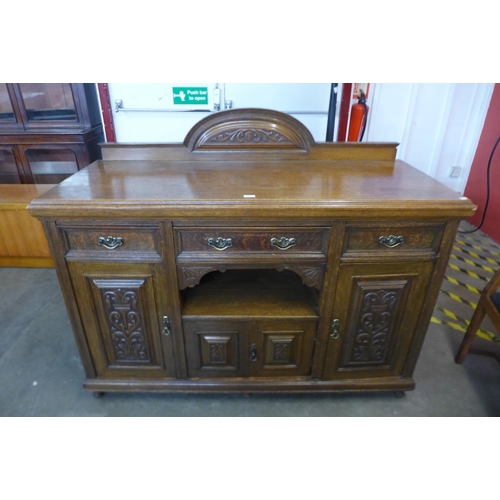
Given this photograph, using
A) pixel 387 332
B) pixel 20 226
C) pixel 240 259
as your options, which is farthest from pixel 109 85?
pixel 387 332

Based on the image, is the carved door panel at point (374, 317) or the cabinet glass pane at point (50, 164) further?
the cabinet glass pane at point (50, 164)

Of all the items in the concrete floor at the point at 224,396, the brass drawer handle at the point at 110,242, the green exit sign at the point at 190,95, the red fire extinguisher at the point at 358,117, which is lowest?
the concrete floor at the point at 224,396

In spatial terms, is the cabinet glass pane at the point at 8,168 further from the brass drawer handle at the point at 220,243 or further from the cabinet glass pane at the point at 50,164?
the brass drawer handle at the point at 220,243

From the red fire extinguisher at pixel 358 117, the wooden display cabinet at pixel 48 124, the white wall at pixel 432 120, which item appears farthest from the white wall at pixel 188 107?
Answer: the white wall at pixel 432 120

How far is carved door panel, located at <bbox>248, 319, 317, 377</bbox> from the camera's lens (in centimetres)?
A: 150

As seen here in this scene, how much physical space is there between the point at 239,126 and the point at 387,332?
1149 mm

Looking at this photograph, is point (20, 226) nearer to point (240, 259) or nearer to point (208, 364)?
point (208, 364)

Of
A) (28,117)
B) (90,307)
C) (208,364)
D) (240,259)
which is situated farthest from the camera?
(28,117)

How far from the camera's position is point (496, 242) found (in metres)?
3.16

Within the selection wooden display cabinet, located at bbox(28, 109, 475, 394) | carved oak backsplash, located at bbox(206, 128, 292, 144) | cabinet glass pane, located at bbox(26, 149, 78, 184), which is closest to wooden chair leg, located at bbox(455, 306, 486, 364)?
wooden display cabinet, located at bbox(28, 109, 475, 394)

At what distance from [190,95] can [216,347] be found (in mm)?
1984

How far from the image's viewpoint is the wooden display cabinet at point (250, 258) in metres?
1.24

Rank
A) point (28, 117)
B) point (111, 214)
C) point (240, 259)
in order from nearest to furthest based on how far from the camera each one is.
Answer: point (111, 214) → point (240, 259) → point (28, 117)

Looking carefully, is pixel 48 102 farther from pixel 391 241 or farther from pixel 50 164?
pixel 391 241
